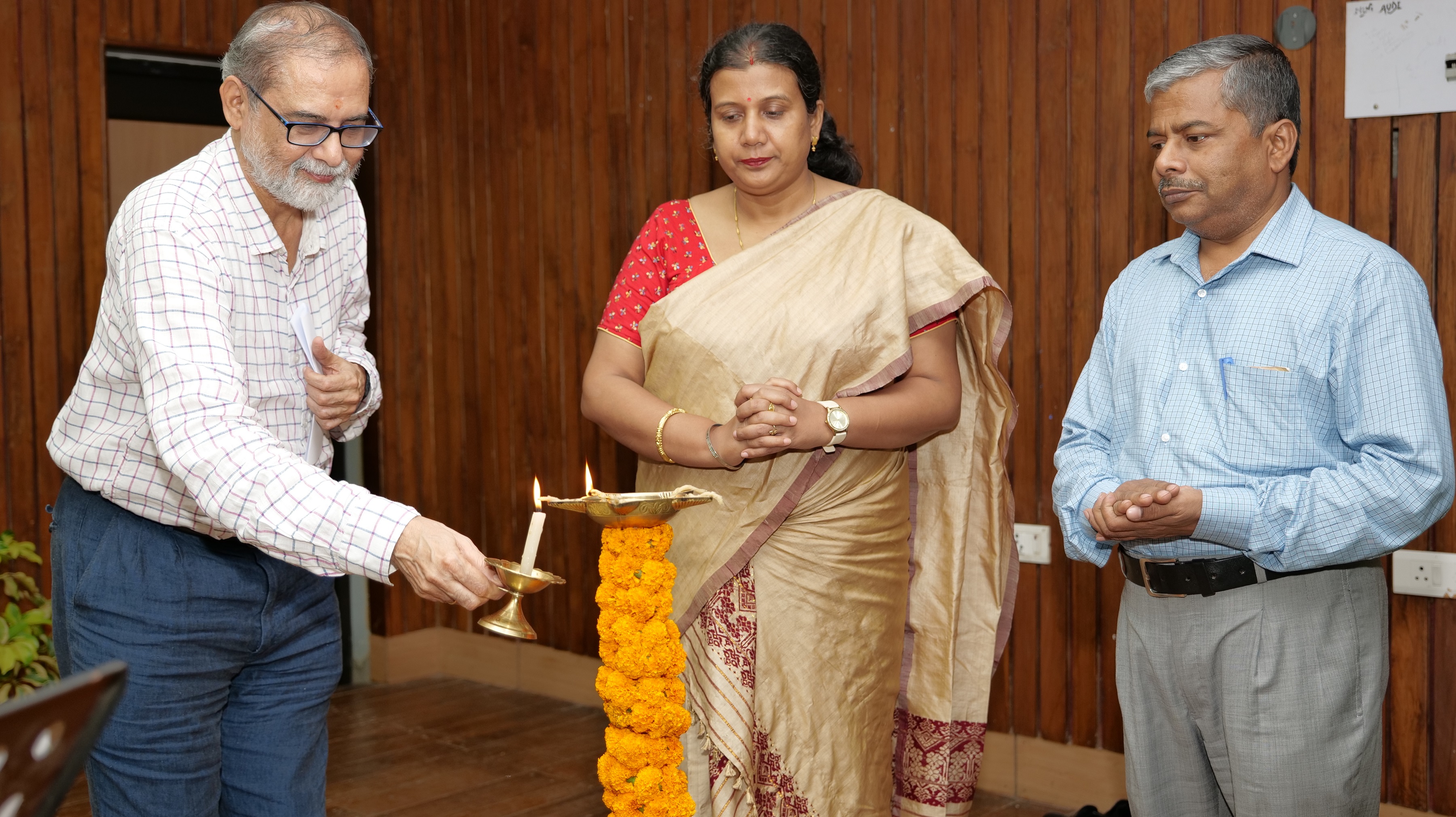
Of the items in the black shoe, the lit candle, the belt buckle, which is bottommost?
the black shoe

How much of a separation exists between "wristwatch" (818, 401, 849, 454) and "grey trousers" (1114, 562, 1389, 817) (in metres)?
0.59

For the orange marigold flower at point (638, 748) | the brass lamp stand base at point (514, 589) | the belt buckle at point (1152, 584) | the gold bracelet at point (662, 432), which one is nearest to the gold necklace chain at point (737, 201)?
the gold bracelet at point (662, 432)

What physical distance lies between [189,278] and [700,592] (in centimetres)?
102

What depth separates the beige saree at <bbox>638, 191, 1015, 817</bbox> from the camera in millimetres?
2174

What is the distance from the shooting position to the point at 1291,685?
71.1 inches

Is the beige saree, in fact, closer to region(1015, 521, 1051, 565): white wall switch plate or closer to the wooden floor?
region(1015, 521, 1051, 565): white wall switch plate

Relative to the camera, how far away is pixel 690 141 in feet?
12.5

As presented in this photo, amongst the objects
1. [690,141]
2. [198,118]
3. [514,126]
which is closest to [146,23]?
[198,118]

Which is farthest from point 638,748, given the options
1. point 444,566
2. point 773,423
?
point 773,423

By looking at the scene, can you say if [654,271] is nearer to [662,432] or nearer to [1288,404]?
[662,432]

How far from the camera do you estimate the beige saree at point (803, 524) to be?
2174mm

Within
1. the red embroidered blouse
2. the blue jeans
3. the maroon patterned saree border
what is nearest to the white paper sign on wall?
the red embroidered blouse

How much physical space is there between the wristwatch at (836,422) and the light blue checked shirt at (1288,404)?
378 millimetres

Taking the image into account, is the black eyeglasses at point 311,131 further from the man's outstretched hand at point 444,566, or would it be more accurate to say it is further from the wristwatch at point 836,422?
the wristwatch at point 836,422
